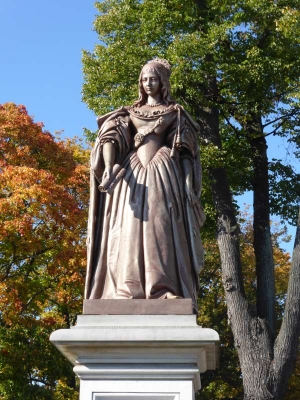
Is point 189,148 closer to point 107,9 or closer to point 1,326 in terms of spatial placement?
point 1,326

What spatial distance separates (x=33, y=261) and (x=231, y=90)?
6953 millimetres

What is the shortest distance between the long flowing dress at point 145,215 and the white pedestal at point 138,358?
54cm

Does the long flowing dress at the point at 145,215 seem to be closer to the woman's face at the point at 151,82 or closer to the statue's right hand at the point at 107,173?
the statue's right hand at the point at 107,173

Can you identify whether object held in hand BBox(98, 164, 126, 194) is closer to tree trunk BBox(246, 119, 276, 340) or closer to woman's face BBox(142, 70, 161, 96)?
woman's face BBox(142, 70, 161, 96)

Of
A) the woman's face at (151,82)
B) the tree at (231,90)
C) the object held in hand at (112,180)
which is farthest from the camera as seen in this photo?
the tree at (231,90)

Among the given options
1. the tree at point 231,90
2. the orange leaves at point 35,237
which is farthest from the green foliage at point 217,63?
the orange leaves at point 35,237

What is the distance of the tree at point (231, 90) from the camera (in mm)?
16547

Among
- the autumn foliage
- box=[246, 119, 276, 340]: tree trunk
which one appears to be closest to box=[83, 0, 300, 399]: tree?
box=[246, 119, 276, 340]: tree trunk

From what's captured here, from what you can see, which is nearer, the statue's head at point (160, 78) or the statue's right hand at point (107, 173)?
the statue's right hand at point (107, 173)

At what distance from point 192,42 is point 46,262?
7064mm

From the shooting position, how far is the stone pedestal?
5406 millimetres

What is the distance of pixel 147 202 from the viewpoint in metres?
6.29

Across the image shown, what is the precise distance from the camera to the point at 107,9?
21141mm

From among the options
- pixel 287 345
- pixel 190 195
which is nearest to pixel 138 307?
pixel 190 195
